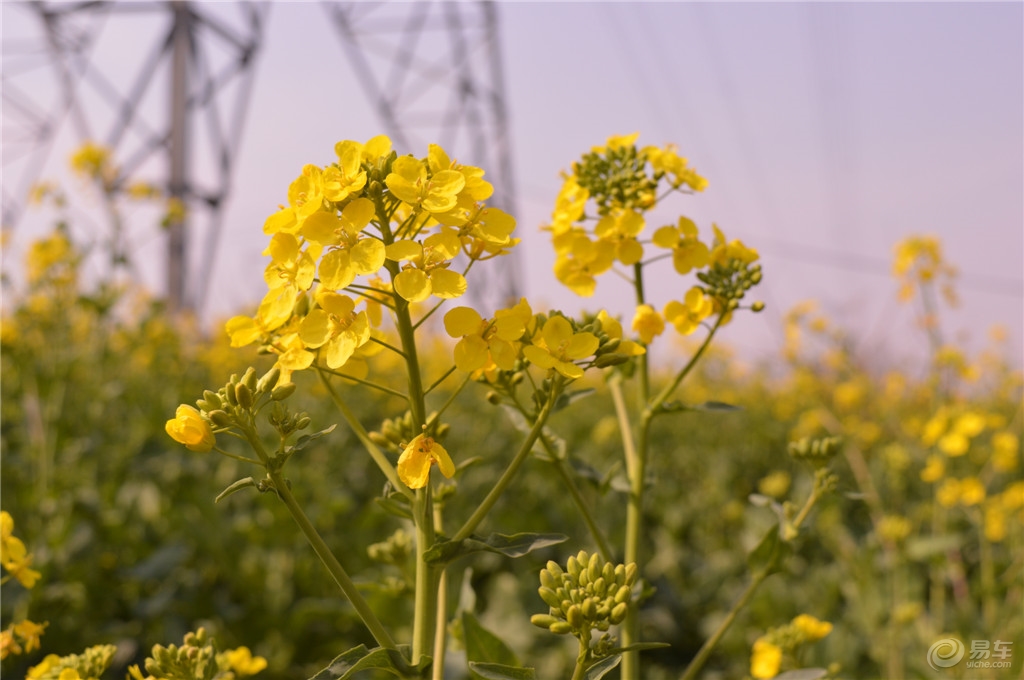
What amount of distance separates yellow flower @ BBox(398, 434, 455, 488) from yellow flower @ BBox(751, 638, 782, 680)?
971mm

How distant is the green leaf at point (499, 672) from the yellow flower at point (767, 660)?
0.83 m

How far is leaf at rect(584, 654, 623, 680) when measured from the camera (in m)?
0.85

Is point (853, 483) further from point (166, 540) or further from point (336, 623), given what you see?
point (166, 540)

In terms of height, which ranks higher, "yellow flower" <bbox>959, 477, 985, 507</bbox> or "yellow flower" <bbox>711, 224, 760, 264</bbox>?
"yellow flower" <bbox>711, 224, 760, 264</bbox>

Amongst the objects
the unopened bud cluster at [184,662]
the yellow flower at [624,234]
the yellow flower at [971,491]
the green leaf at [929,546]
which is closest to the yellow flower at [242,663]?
the unopened bud cluster at [184,662]

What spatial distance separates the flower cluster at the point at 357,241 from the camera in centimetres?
90

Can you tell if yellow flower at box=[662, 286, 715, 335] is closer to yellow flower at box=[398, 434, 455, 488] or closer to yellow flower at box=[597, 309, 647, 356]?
yellow flower at box=[597, 309, 647, 356]

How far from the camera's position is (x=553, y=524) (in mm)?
4289

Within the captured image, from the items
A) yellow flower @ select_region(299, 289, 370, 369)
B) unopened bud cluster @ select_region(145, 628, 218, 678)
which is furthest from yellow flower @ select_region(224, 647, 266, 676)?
yellow flower @ select_region(299, 289, 370, 369)

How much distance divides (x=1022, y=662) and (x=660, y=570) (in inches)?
70.0

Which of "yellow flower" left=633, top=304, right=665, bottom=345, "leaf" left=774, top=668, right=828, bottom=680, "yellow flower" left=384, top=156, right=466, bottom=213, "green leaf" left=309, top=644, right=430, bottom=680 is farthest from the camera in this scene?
"yellow flower" left=633, top=304, right=665, bottom=345

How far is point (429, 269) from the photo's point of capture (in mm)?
917

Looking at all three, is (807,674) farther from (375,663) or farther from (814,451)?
(375,663)

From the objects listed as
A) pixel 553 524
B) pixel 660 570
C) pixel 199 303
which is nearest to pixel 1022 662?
pixel 660 570
